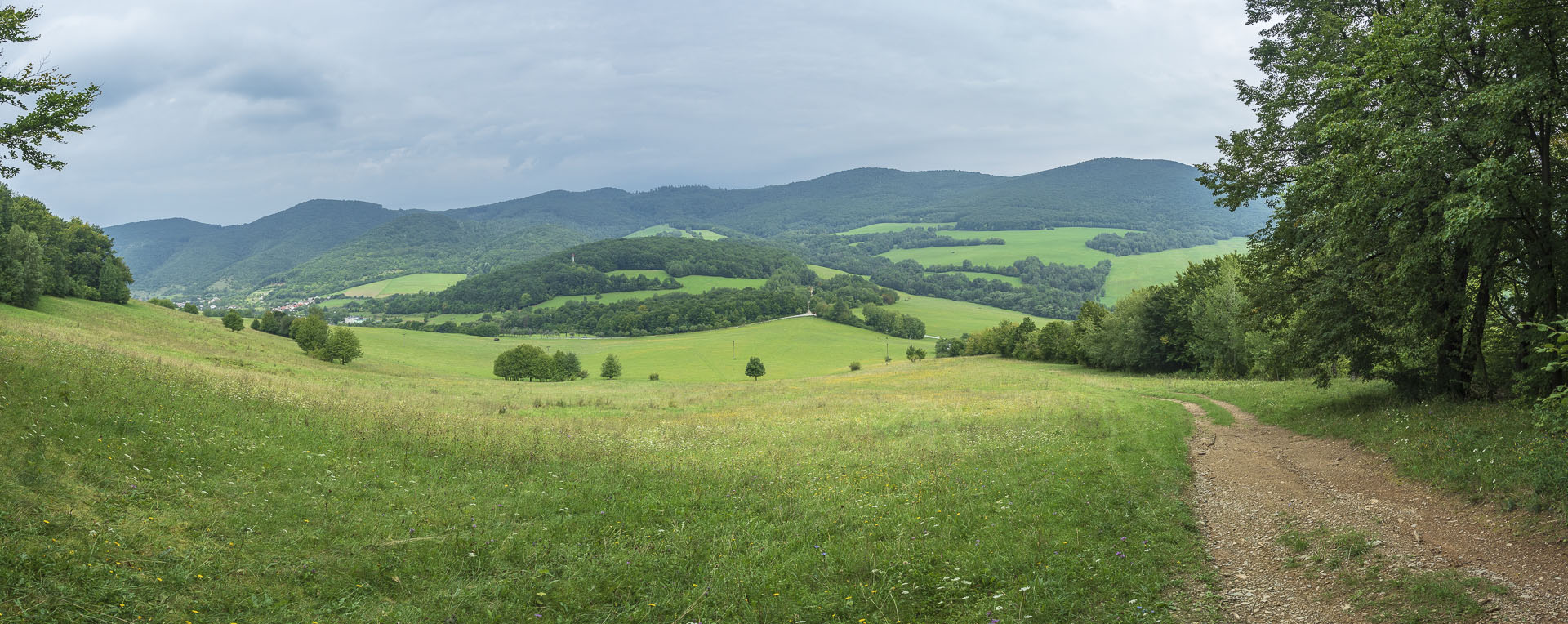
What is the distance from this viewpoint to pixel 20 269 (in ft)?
165

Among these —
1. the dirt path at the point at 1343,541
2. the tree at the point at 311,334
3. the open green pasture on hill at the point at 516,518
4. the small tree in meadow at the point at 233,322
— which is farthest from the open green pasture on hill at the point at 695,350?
the dirt path at the point at 1343,541

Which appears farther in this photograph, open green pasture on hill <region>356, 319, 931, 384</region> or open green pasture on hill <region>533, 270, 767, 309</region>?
open green pasture on hill <region>533, 270, 767, 309</region>

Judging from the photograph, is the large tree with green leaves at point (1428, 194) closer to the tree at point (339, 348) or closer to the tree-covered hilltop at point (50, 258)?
the tree at point (339, 348)

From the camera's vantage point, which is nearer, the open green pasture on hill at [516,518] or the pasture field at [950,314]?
the open green pasture on hill at [516,518]

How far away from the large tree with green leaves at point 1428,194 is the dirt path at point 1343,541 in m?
4.01

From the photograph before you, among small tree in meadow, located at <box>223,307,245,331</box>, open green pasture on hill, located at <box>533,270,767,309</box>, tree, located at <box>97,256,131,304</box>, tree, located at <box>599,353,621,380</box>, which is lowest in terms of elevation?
tree, located at <box>599,353,621,380</box>

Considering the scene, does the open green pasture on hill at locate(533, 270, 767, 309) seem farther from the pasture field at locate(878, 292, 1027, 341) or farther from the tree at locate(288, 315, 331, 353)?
the tree at locate(288, 315, 331, 353)

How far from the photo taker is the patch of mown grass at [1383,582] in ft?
23.2

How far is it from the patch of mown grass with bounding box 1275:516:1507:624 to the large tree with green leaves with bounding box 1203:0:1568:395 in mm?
6262

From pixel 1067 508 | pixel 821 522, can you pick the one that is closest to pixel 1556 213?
pixel 1067 508

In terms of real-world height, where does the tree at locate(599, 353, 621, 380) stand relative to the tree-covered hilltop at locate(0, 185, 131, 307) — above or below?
below

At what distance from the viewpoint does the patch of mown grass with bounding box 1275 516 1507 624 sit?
7062 millimetres

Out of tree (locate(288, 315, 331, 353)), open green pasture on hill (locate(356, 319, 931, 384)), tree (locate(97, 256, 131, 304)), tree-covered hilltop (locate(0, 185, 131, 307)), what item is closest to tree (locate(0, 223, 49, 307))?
tree-covered hilltop (locate(0, 185, 131, 307))

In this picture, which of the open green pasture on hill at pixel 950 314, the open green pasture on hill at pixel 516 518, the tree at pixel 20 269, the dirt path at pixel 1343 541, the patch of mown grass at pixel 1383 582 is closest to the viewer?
the patch of mown grass at pixel 1383 582
